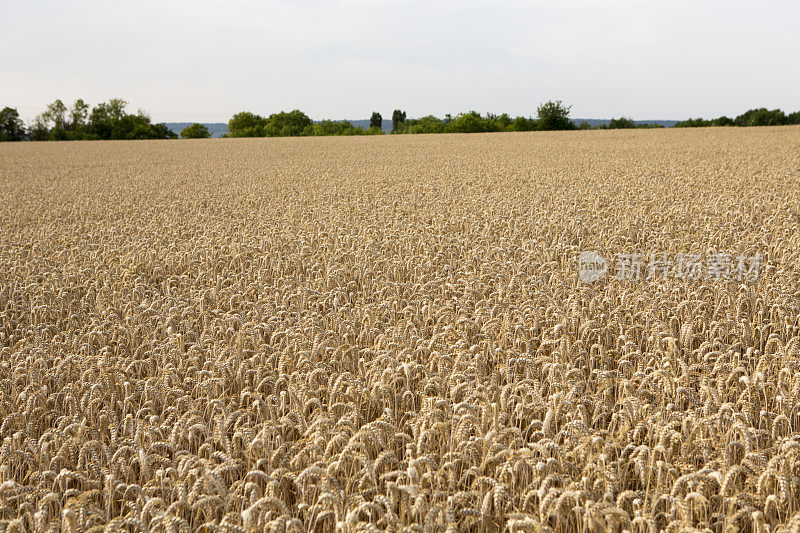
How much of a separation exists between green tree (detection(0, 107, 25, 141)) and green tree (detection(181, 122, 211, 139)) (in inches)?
789

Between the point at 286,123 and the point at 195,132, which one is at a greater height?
the point at 286,123

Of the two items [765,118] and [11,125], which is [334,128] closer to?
[11,125]

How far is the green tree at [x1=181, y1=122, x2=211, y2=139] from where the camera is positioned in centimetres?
7444

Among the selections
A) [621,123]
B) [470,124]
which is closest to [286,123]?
[470,124]

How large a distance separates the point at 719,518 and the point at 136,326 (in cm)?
447

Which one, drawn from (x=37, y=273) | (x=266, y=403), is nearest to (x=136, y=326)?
(x=266, y=403)

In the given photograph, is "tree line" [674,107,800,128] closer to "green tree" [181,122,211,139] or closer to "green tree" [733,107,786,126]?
"green tree" [733,107,786,126]

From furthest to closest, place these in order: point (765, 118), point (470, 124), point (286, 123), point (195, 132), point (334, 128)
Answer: point (286, 123) < point (334, 128) < point (195, 132) < point (470, 124) < point (765, 118)

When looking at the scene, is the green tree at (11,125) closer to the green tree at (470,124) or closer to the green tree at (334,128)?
the green tree at (334,128)

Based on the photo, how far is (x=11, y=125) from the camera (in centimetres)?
7300

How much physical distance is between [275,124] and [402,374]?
9531cm

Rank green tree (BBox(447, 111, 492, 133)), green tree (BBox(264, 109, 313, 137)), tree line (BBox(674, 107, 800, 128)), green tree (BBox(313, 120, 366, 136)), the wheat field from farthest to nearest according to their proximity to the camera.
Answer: green tree (BBox(264, 109, 313, 137)) → green tree (BBox(313, 120, 366, 136)) → green tree (BBox(447, 111, 492, 133)) → tree line (BBox(674, 107, 800, 128)) → the wheat field

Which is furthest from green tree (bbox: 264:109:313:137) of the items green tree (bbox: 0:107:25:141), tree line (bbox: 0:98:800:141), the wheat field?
the wheat field

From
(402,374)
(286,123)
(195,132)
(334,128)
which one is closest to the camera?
(402,374)
